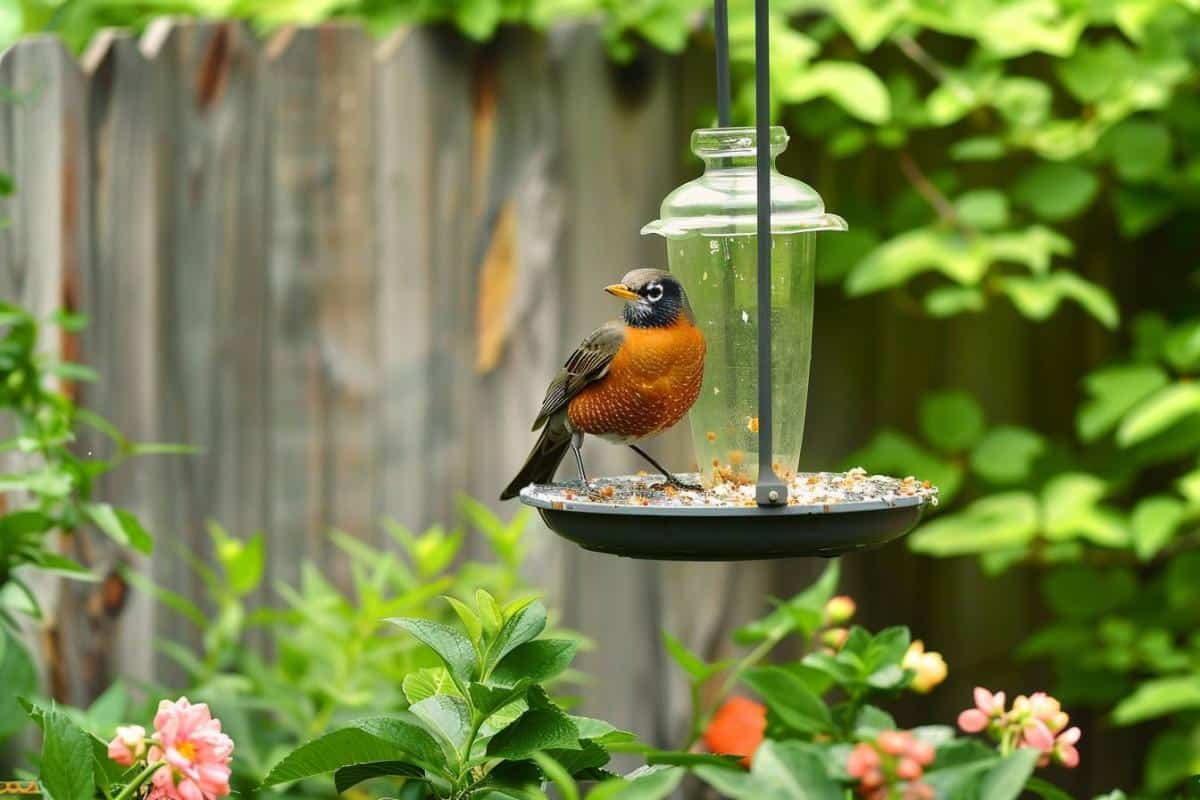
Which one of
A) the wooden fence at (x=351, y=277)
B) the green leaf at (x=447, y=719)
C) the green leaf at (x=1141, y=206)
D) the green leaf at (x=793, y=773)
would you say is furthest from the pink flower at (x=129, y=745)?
the green leaf at (x=1141, y=206)

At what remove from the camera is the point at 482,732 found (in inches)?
53.7

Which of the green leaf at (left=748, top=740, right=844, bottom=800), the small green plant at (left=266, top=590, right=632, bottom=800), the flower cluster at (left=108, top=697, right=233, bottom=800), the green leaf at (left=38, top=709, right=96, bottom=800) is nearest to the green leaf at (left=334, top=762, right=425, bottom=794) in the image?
the small green plant at (left=266, top=590, right=632, bottom=800)

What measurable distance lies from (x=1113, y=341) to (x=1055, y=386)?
160 mm

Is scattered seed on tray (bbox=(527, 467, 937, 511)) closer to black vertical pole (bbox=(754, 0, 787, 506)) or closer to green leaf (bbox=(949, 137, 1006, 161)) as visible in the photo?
black vertical pole (bbox=(754, 0, 787, 506))

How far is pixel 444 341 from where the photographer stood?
132 inches

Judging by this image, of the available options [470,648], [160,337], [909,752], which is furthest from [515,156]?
[909,752]

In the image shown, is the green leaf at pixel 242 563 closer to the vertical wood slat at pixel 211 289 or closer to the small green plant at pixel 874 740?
the vertical wood slat at pixel 211 289

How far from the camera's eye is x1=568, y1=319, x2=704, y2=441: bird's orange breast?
198cm

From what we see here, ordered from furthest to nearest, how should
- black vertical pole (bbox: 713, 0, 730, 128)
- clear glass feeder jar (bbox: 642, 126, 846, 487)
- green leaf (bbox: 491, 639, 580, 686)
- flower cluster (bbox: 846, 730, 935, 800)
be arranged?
1. clear glass feeder jar (bbox: 642, 126, 846, 487)
2. black vertical pole (bbox: 713, 0, 730, 128)
3. green leaf (bbox: 491, 639, 580, 686)
4. flower cluster (bbox: 846, 730, 935, 800)

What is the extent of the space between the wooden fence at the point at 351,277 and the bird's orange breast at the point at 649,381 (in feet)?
4.06

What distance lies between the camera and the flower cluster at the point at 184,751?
4.12 feet

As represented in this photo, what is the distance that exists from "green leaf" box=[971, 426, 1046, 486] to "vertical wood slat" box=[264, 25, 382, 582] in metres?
1.29

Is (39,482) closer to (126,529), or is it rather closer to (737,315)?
(126,529)

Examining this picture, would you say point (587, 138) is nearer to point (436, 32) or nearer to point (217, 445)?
point (436, 32)
